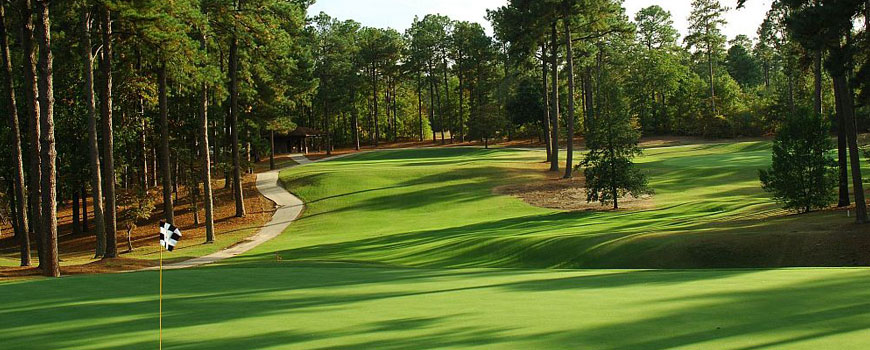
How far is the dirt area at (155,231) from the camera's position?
103 feet

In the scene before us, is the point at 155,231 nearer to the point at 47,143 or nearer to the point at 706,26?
the point at 47,143

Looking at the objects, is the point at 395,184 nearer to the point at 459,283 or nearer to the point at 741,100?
the point at 459,283

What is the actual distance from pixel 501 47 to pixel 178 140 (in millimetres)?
58293

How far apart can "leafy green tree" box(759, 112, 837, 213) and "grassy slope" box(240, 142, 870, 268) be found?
3.07 feet

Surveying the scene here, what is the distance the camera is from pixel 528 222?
3212 cm

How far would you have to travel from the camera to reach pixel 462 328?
7.94 m

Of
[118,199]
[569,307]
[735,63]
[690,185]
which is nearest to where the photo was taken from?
[569,307]

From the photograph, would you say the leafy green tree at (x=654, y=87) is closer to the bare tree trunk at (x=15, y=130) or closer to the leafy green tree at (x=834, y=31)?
the leafy green tree at (x=834, y=31)

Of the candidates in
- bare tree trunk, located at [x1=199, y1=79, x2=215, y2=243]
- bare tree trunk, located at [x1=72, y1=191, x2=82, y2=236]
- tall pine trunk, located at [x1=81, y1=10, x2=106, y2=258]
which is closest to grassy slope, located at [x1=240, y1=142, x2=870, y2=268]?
bare tree trunk, located at [x1=199, y1=79, x2=215, y2=243]

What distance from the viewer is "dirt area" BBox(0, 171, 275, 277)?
3142 centimetres

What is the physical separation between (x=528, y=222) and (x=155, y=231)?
2359 centimetres

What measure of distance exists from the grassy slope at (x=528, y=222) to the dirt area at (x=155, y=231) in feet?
10.5

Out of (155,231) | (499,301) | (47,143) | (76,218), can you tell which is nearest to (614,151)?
(47,143)

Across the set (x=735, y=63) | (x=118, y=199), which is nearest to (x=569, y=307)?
(x=118, y=199)
